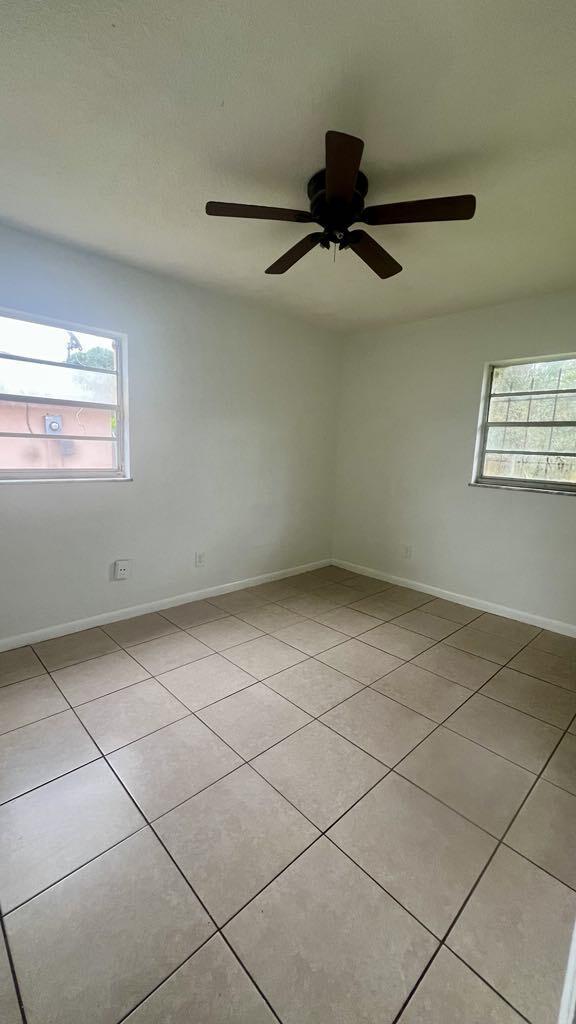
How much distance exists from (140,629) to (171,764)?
4.43 ft

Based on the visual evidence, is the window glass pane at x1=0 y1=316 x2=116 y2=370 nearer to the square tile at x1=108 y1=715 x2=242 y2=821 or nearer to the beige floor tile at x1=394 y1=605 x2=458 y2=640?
the square tile at x1=108 y1=715 x2=242 y2=821

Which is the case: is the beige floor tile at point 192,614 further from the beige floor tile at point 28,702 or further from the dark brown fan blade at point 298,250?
the dark brown fan blade at point 298,250

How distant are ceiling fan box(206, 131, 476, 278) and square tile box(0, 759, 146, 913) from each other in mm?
2308

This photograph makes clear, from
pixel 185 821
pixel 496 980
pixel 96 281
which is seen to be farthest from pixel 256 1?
pixel 496 980

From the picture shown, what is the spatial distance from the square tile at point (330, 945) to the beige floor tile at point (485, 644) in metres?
1.80

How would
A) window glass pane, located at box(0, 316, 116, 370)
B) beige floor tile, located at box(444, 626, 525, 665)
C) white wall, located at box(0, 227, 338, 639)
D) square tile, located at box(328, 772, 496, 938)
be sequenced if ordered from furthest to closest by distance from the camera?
beige floor tile, located at box(444, 626, 525, 665) < white wall, located at box(0, 227, 338, 639) < window glass pane, located at box(0, 316, 116, 370) < square tile, located at box(328, 772, 496, 938)

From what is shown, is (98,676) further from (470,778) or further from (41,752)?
(470,778)

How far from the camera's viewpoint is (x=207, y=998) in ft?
3.19

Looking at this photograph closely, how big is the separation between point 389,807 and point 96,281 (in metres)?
3.25

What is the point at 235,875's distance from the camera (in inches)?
49.8

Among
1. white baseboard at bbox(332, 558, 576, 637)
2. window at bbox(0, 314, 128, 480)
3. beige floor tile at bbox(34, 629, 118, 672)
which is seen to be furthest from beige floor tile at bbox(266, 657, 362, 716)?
window at bbox(0, 314, 128, 480)

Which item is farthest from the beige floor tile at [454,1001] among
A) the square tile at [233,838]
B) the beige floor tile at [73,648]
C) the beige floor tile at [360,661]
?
the beige floor tile at [73,648]

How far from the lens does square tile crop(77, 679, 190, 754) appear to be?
1.84 m

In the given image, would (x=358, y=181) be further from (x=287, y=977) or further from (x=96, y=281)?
(x=287, y=977)
